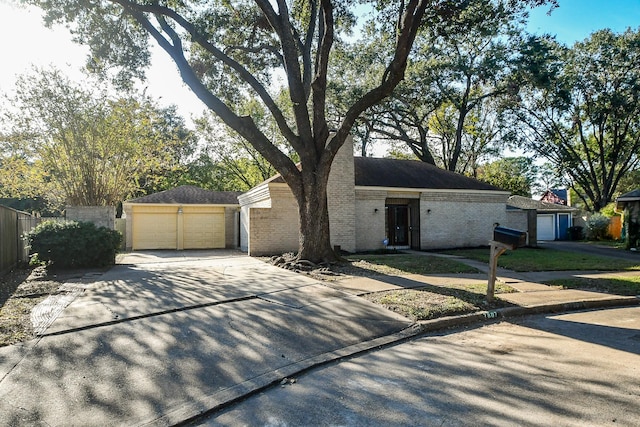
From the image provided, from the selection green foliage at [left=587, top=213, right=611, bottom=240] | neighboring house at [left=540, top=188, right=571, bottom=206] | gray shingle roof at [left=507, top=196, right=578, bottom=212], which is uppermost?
neighboring house at [left=540, top=188, right=571, bottom=206]

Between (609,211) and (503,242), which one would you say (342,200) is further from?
(609,211)

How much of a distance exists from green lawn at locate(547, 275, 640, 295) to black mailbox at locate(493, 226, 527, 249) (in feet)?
11.9

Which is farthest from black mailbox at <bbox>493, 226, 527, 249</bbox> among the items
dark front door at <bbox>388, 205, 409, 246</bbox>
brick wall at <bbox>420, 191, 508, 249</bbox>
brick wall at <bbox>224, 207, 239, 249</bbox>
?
brick wall at <bbox>224, 207, 239, 249</bbox>

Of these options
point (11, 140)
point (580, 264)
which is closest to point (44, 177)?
point (11, 140)

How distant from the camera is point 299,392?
4152 millimetres

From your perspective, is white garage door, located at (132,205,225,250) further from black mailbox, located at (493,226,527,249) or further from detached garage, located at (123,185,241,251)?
black mailbox, located at (493,226,527,249)

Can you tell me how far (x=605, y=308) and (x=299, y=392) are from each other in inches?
284

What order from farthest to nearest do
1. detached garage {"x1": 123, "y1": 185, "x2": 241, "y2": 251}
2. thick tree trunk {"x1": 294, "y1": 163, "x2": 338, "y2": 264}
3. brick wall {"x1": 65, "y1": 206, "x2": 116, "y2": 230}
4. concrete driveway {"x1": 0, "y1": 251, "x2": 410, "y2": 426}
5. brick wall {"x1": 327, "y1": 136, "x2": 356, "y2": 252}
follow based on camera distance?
detached garage {"x1": 123, "y1": 185, "x2": 241, "y2": 251}
brick wall {"x1": 327, "y1": 136, "x2": 356, "y2": 252}
brick wall {"x1": 65, "y1": 206, "x2": 116, "y2": 230}
thick tree trunk {"x1": 294, "y1": 163, "x2": 338, "y2": 264}
concrete driveway {"x1": 0, "y1": 251, "x2": 410, "y2": 426}

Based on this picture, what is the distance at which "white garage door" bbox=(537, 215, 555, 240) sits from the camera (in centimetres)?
3191

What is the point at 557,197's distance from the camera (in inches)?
1837

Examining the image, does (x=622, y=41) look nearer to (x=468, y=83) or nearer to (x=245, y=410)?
(x=468, y=83)

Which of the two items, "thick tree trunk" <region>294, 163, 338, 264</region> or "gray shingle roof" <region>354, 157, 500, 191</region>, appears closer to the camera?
"thick tree trunk" <region>294, 163, 338, 264</region>

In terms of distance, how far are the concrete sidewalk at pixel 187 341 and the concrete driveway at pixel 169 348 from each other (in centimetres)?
1

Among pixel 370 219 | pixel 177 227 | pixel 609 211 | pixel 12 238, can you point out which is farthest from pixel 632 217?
pixel 12 238
